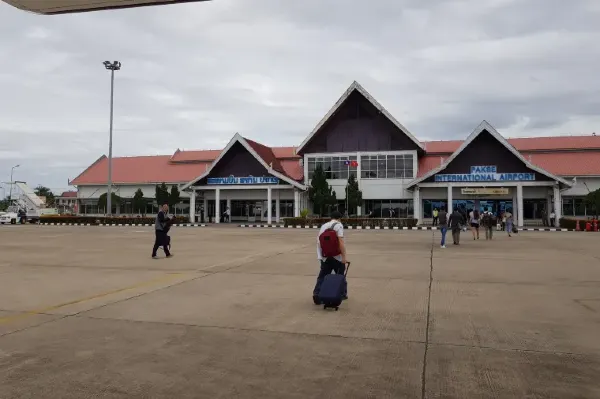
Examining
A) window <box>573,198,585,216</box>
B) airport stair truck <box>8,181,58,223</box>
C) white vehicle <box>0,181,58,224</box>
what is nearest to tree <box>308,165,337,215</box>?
window <box>573,198,585,216</box>

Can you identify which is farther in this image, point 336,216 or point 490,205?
point 490,205

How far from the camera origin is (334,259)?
6902 millimetres

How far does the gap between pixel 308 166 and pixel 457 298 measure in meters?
33.4

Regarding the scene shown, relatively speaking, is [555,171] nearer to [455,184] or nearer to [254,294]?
[455,184]

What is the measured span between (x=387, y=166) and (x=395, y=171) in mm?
771

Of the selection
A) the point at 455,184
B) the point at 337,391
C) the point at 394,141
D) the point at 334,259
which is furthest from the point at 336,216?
the point at 394,141

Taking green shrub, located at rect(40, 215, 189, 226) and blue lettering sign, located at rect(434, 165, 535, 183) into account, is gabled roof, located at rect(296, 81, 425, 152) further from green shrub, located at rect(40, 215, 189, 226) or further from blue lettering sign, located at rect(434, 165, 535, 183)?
green shrub, located at rect(40, 215, 189, 226)

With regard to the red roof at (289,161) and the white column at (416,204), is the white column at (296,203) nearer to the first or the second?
the red roof at (289,161)

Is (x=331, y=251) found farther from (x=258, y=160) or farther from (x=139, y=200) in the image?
(x=139, y=200)

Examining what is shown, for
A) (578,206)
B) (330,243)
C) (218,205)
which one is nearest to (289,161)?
(218,205)

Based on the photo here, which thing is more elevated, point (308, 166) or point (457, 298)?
point (308, 166)

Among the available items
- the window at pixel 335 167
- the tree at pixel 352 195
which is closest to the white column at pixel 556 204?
the tree at pixel 352 195

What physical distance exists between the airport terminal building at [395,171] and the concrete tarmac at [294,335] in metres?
26.1

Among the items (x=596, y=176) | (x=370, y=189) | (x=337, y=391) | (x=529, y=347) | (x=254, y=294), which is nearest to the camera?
(x=337, y=391)
